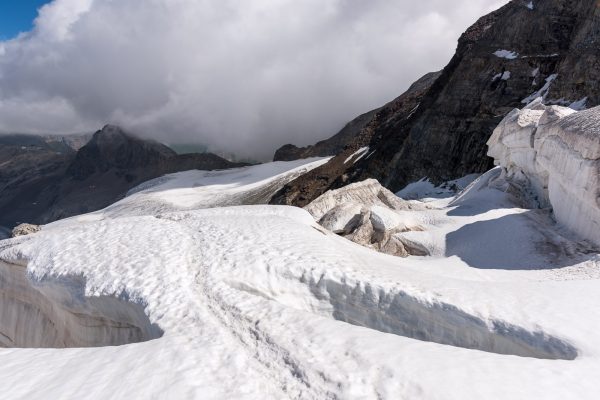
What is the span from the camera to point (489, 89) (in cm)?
5159

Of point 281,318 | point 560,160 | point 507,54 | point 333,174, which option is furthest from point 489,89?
point 281,318

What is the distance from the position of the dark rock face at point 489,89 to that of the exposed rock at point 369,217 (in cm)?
2382

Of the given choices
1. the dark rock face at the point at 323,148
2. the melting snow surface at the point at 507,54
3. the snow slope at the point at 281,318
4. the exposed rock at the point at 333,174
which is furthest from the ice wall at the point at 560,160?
Answer: the dark rock face at the point at 323,148

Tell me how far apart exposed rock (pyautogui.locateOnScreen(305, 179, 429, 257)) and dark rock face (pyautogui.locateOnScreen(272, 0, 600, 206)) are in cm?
2382

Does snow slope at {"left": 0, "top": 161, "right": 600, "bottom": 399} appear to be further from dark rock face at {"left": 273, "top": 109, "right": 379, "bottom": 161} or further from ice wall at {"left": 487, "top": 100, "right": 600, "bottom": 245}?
dark rock face at {"left": 273, "top": 109, "right": 379, "bottom": 161}

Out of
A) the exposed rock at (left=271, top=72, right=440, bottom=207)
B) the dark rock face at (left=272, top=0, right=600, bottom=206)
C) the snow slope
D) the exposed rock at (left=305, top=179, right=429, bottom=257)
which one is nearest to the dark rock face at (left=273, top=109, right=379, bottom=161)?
the exposed rock at (left=271, top=72, right=440, bottom=207)

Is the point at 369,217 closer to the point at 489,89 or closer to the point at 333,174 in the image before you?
the point at 489,89

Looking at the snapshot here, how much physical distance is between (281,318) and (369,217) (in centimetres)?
1485

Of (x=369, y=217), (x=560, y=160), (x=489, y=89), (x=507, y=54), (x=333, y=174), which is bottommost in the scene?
(x=369, y=217)

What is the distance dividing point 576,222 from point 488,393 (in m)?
14.9

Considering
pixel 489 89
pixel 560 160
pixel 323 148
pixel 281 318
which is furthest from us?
pixel 323 148

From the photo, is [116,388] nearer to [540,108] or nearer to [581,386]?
[581,386]

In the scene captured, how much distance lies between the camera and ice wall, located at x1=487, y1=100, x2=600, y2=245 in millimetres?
16656

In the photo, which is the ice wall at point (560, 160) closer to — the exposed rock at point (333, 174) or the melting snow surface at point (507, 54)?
the melting snow surface at point (507, 54)
